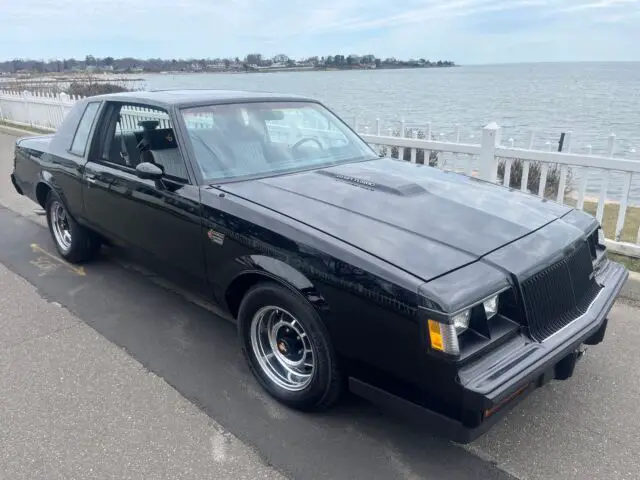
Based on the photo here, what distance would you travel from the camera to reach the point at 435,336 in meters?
2.22

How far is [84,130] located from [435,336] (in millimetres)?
3949

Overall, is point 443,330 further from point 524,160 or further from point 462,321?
point 524,160

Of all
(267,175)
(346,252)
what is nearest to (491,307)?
(346,252)

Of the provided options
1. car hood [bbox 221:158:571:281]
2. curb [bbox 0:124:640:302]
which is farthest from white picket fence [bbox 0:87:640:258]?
car hood [bbox 221:158:571:281]

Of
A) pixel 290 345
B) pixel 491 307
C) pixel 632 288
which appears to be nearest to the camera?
pixel 491 307

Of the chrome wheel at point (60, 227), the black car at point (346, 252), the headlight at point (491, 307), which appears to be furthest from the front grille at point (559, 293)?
the chrome wheel at point (60, 227)

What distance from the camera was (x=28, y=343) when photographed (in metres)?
3.81

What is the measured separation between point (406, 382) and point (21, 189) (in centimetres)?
548

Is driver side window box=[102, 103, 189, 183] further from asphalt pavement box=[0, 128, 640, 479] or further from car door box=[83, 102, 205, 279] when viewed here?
asphalt pavement box=[0, 128, 640, 479]

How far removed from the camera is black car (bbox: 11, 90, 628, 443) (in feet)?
7.62

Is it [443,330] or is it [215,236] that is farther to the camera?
[215,236]

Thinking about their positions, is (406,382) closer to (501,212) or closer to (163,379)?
(501,212)

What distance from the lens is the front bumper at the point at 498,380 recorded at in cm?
221

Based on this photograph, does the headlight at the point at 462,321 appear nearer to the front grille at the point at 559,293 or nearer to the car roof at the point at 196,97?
the front grille at the point at 559,293
